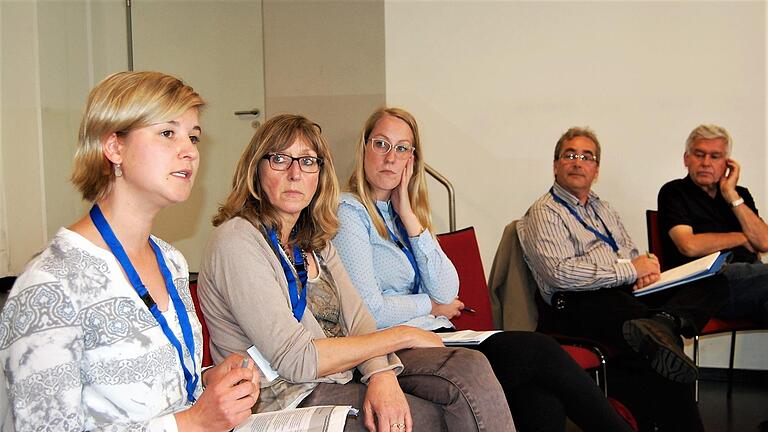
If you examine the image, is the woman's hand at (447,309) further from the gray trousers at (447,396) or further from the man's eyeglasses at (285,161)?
the man's eyeglasses at (285,161)

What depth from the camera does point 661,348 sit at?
9.65 ft

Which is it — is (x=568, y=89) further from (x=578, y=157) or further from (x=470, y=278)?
(x=470, y=278)

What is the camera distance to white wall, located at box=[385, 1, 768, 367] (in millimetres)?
4332

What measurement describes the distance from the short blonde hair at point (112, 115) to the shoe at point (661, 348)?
2.13 metres

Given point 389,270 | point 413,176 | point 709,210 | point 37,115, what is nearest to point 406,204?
point 413,176

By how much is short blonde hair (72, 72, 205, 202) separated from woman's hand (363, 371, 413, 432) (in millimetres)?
828

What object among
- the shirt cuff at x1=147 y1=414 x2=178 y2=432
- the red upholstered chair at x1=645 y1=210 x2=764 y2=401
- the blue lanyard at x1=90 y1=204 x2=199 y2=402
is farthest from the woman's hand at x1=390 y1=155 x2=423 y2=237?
the red upholstered chair at x1=645 y1=210 x2=764 y2=401

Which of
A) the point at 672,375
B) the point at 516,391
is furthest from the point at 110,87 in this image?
the point at 672,375

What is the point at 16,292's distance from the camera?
1338mm

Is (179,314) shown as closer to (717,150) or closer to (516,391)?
(516,391)

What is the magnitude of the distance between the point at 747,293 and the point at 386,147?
1895mm

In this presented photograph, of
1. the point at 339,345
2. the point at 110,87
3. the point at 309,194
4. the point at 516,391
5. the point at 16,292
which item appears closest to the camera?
the point at 16,292

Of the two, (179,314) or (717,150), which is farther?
(717,150)

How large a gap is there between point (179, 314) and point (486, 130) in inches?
133
